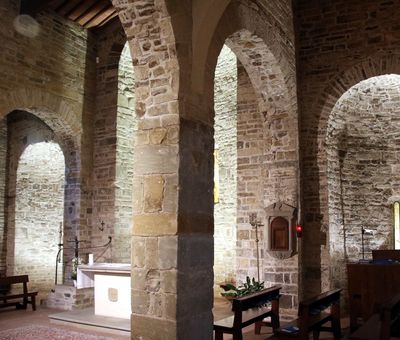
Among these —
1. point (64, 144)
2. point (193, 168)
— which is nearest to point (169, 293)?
point (193, 168)

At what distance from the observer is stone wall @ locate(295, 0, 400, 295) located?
8.82 m

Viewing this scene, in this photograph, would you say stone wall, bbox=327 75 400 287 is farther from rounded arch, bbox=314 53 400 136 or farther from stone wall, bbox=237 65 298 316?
stone wall, bbox=237 65 298 316

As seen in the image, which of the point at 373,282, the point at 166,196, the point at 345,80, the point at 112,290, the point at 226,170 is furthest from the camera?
the point at 226,170

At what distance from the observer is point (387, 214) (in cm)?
1040

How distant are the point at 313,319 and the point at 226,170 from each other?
5.91 m

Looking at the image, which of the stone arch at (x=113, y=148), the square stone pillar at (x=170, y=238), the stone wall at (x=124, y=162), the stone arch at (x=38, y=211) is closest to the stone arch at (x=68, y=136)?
the stone arch at (x=113, y=148)

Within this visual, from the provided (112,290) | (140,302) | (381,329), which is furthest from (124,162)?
(381,329)

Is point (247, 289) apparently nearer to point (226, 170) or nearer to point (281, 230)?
point (281, 230)

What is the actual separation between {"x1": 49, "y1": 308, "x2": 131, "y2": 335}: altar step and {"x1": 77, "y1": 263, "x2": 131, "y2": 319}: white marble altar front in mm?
128

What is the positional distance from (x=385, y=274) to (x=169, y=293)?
203 inches

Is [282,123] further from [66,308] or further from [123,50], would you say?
[66,308]

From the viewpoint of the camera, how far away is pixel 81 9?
10.1 meters

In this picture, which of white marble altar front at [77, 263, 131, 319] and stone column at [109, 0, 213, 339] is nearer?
stone column at [109, 0, 213, 339]

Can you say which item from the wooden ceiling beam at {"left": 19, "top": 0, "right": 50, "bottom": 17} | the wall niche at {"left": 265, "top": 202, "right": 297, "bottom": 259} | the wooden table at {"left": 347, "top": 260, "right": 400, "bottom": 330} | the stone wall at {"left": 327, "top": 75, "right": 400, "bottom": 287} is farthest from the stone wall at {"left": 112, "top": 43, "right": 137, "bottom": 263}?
the wooden table at {"left": 347, "top": 260, "right": 400, "bottom": 330}
